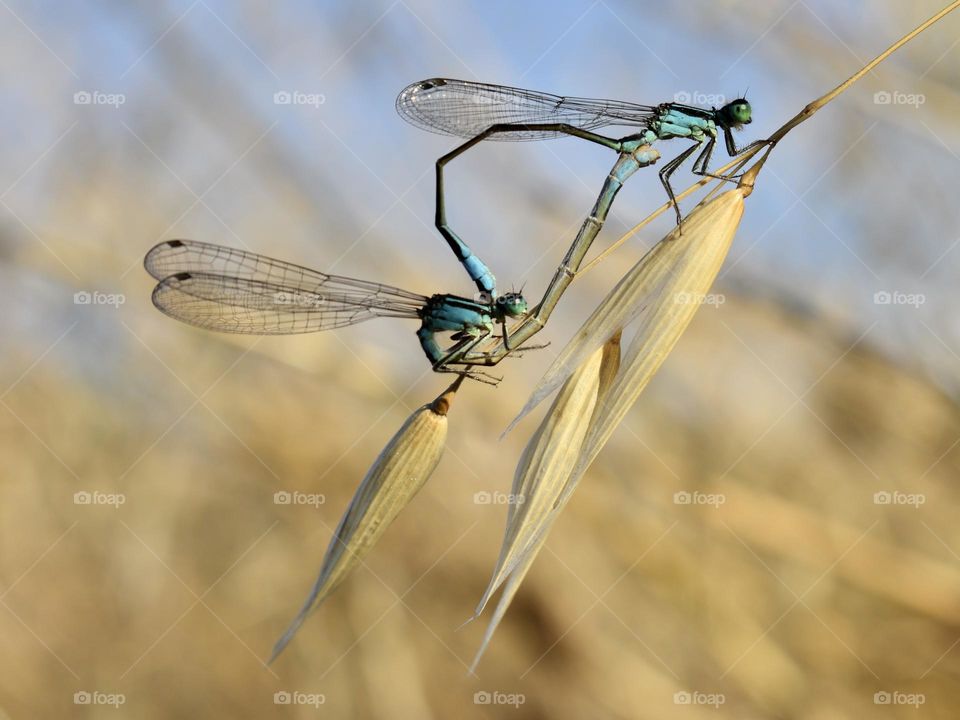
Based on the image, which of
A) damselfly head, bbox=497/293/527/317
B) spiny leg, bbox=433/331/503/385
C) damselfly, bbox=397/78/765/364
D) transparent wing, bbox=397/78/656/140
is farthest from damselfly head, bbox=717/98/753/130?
spiny leg, bbox=433/331/503/385

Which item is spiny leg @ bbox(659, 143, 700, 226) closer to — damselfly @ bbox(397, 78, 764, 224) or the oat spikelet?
damselfly @ bbox(397, 78, 764, 224)

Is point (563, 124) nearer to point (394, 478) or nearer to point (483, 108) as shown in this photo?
point (483, 108)

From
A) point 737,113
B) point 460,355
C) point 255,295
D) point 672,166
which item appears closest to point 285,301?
point 255,295

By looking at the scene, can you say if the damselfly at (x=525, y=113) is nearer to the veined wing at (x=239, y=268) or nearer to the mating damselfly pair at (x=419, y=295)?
the mating damselfly pair at (x=419, y=295)

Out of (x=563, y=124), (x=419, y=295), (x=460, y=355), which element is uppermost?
(x=563, y=124)

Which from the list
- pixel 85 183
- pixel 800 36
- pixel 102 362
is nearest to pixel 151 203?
pixel 85 183

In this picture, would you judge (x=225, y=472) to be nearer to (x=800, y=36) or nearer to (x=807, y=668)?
(x=807, y=668)
